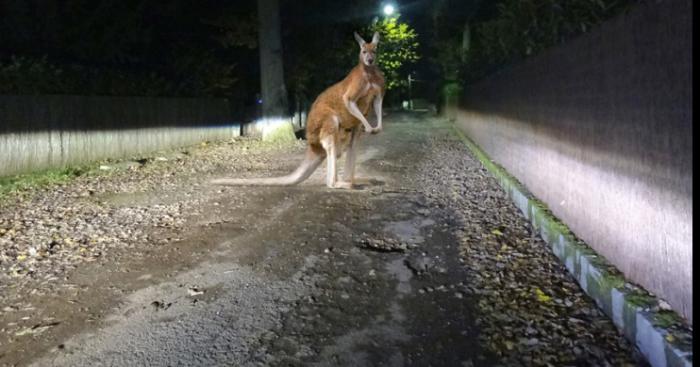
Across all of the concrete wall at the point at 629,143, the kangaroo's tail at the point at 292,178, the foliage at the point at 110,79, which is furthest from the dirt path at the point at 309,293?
the foliage at the point at 110,79

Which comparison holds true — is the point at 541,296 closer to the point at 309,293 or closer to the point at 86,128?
the point at 309,293

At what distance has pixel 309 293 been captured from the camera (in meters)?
4.52

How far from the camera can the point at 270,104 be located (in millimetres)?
19391

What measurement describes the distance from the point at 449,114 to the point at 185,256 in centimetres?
2913

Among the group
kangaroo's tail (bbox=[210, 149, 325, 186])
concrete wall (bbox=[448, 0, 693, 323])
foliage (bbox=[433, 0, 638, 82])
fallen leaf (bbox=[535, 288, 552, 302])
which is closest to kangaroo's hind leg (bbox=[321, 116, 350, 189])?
kangaroo's tail (bbox=[210, 149, 325, 186])

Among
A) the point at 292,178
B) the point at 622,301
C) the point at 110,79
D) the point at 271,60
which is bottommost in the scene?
the point at 622,301

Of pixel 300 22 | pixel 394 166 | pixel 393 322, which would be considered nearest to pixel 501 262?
pixel 393 322

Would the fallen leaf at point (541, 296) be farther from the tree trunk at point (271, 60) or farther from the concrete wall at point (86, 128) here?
the tree trunk at point (271, 60)

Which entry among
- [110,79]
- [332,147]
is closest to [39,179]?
[110,79]

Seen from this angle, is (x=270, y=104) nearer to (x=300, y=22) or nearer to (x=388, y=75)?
(x=300, y=22)

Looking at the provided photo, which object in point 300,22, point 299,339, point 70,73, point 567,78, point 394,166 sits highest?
point 300,22

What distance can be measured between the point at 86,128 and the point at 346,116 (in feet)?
22.8

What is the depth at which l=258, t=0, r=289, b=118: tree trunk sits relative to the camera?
728 inches

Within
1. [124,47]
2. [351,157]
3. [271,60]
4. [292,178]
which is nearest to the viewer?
[351,157]
